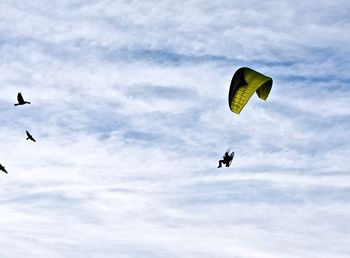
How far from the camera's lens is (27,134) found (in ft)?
145

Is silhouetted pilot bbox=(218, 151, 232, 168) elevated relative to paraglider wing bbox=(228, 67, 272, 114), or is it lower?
lower

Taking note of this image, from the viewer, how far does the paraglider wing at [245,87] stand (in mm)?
43062

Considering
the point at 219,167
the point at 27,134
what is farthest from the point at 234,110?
the point at 27,134

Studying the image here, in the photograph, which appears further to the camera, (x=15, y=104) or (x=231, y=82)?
(x=231, y=82)

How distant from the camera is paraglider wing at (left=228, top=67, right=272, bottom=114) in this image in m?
43.1

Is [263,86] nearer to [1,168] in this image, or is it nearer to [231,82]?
[231,82]

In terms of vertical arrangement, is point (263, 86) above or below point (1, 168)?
above

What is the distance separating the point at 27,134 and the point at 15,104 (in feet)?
9.64

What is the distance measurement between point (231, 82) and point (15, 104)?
18.1m

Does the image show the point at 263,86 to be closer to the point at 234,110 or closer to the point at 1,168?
the point at 234,110

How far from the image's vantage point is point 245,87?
43781 millimetres

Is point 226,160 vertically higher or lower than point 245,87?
lower

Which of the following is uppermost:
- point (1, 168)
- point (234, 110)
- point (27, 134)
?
point (234, 110)

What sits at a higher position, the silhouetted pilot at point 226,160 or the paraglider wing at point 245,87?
the paraglider wing at point 245,87
